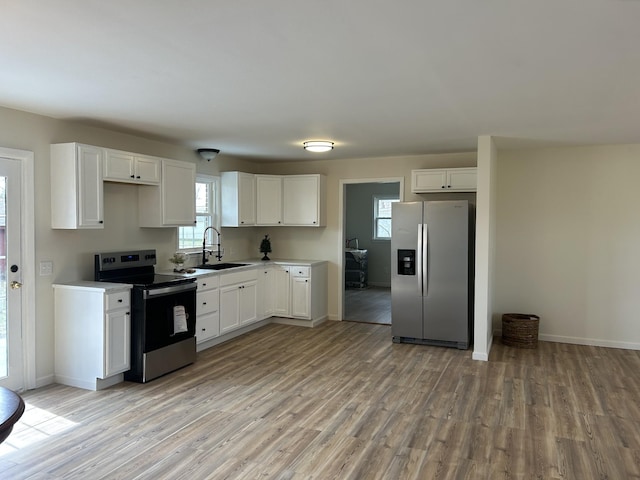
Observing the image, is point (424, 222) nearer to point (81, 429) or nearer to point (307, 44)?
point (307, 44)

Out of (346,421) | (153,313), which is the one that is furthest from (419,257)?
(153,313)

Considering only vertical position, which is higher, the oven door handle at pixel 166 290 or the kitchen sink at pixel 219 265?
the kitchen sink at pixel 219 265

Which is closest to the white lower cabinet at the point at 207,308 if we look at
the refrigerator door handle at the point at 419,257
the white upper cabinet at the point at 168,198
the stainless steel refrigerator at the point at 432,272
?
the white upper cabinet at the point at 168,198

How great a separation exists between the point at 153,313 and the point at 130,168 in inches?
54.8

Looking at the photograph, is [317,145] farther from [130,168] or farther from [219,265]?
[219,265]

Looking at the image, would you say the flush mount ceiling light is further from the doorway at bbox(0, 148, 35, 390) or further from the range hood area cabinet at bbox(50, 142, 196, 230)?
the doorway at bbox(0, 148, 35, 390)

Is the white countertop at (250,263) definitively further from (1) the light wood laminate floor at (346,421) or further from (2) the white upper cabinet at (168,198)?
(1) the light wood laminate floor at (346,421)

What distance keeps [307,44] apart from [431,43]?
2.02 feet

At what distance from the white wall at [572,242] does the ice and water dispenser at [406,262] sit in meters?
1.22

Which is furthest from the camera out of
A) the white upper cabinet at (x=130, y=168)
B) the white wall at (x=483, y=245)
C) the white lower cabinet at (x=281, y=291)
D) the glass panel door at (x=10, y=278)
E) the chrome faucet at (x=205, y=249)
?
the white lower cabinet at (x=281, y=291)

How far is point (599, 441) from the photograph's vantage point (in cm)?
314

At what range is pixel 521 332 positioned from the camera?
538cm

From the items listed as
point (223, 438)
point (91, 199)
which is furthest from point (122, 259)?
point (223, 438)

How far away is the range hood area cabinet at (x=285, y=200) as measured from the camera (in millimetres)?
6648
